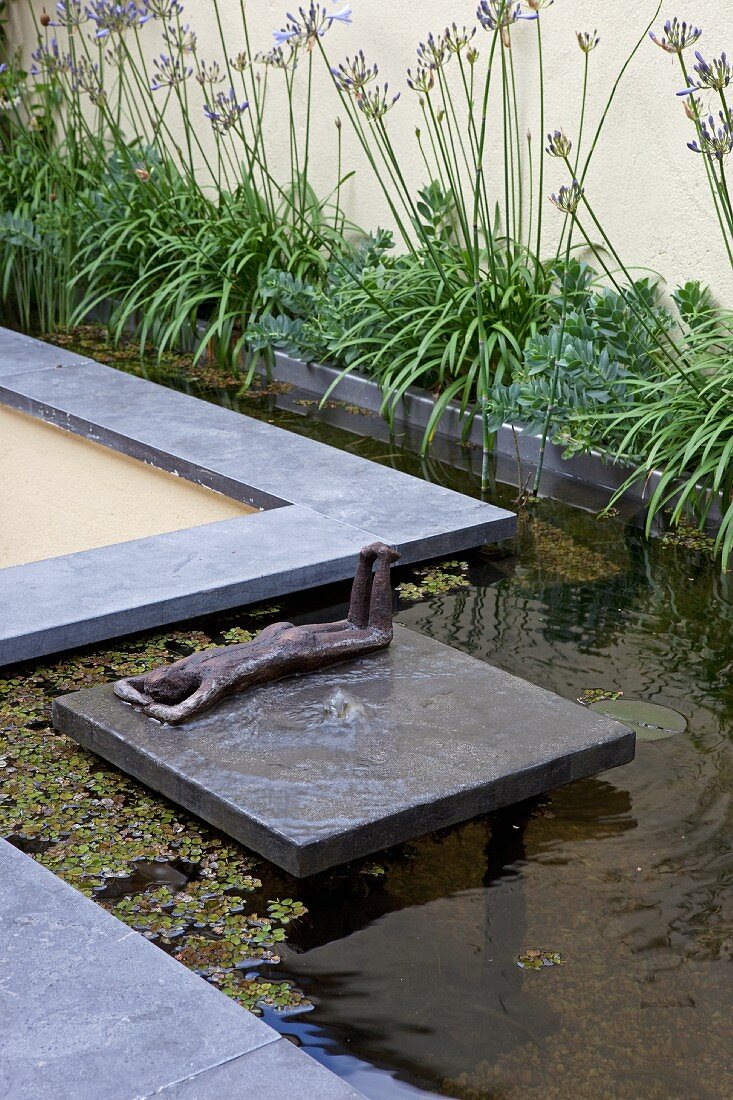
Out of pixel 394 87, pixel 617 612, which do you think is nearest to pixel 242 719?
pixel 617 612

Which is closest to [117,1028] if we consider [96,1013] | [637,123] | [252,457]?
[96,1013]

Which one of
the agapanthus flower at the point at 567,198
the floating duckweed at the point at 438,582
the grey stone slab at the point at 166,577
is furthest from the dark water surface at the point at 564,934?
the agapanthus flower at the point at 567,198

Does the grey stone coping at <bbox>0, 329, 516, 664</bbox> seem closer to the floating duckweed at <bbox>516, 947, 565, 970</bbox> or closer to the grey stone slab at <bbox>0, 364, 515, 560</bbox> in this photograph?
the grey stone slab at <bbox>0, 364, 515, 560</bbox>

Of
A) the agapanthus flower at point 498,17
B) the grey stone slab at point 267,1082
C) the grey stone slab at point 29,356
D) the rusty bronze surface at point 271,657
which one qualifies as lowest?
the grey stone slab at point 267,1082

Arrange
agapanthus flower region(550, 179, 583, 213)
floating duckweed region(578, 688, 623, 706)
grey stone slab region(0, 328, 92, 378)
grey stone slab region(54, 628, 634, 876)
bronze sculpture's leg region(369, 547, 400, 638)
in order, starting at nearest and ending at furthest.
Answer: grey stone slab region(54, 628, 634, 876) → bronze sculpture's leg region(369, 547, 400, 638) → floating duckweed region(578, 688, 623, 706) → agapanthus flower region(550, 179, 583, 213) → grey stone slab region(0, 328, 92, 378)

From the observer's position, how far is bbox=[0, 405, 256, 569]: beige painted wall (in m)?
4.48

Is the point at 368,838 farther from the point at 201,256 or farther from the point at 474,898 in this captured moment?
the point at 201,256

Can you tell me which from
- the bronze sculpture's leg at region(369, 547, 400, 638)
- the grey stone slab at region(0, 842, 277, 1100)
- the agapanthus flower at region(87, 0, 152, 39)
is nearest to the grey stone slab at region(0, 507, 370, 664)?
the bronze sculpture's leg at region(369, 547, 400, 638)

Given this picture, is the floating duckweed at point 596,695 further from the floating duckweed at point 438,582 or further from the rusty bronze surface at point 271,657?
the floating duckweed at point 438,582

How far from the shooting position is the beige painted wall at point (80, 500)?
4.48 meters

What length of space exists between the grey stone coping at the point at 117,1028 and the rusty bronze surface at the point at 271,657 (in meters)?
0.62

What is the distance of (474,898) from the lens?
7.79ft

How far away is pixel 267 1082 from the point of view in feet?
5.92

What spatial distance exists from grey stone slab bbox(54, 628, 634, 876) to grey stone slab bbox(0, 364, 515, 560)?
1.05 meters
